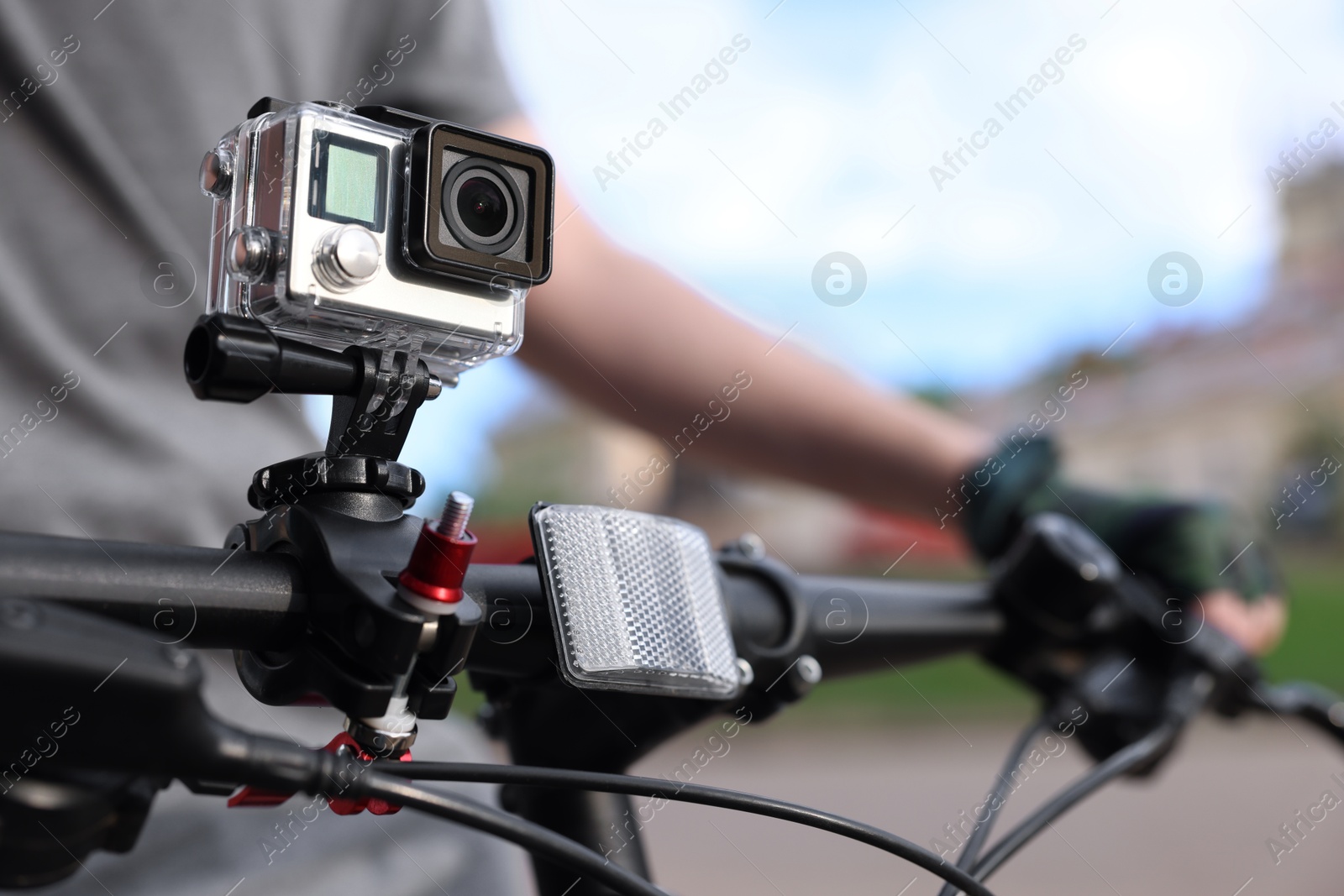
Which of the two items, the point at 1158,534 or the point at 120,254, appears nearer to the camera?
the point at 120,254

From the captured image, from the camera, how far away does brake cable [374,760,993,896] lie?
375 millimetres

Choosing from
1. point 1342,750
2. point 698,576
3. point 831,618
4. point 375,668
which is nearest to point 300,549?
point 375,668

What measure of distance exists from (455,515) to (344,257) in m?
0.09

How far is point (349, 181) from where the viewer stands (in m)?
0.36

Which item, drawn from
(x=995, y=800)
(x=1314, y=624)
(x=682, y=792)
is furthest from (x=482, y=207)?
(x=1314, y=624)

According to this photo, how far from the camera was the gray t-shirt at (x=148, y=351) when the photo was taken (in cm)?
70

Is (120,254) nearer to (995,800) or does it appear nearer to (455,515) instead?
(455,515)

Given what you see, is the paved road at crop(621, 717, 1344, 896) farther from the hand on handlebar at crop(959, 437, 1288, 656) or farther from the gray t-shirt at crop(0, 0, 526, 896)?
the gray t-shirt at crop(0, 0, 526, 896)

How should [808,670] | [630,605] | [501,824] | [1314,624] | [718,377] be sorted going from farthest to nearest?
[1314,624]
[718,377]
[808,670]
[630,605]
[501,824]

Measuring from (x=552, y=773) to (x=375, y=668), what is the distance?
80 mm

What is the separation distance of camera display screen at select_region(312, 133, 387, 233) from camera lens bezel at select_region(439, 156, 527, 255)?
22 millimetres

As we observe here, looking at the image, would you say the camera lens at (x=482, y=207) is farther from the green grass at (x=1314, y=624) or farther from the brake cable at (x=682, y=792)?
the green grass at (x=1314, y=624)

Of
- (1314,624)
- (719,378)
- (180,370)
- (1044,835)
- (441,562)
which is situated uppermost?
(441,562)

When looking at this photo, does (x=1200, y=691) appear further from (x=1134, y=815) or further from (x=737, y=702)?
(x=1134, y=815)
